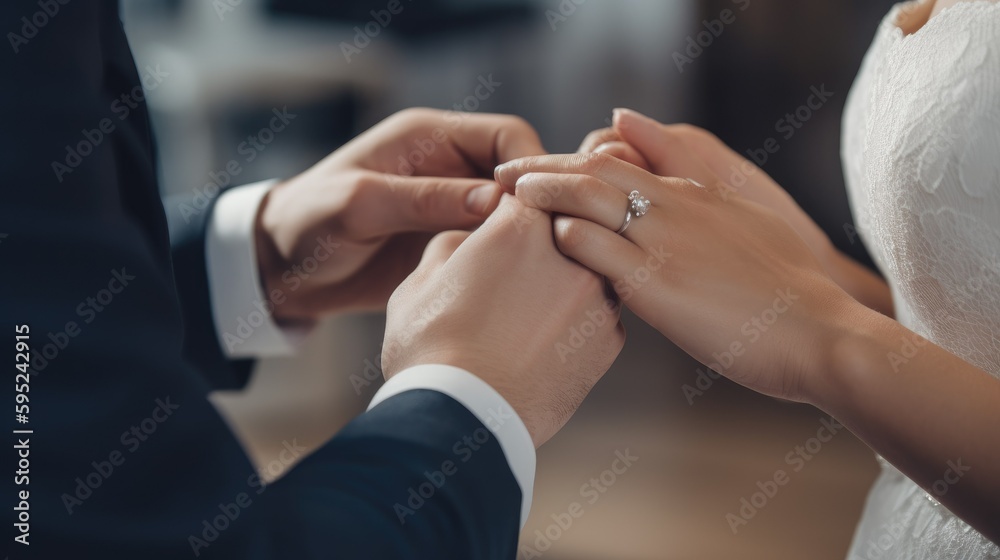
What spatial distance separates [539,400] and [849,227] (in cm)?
210

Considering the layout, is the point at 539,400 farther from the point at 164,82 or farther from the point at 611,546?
the point at 164,82

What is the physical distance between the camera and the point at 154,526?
40 centimetres

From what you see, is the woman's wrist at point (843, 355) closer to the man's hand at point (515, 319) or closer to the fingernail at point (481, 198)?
the man's hand at point (515, 319)

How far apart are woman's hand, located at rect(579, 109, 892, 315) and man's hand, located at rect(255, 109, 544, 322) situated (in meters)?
0.11

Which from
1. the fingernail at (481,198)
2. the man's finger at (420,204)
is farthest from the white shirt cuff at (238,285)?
the fingernail at (481,198)

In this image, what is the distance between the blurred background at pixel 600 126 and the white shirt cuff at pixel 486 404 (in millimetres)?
1782

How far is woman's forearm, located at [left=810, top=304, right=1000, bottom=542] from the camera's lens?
519 millimetres

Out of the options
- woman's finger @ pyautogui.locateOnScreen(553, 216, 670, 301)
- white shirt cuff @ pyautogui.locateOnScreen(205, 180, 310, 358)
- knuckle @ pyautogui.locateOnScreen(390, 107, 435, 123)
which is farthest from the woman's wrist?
white shirt cuff @ pyautogui.locateOnScreen(205, 180, 310, 358)

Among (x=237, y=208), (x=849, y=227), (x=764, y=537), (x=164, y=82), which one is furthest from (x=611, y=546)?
(x=164, y=82)

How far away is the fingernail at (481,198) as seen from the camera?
0.76 metres

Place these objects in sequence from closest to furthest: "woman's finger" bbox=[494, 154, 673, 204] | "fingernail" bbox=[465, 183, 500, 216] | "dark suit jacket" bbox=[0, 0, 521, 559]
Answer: "dark suit jacket" bbox=[0, 0, 521, 559]
"woman's finger" bbox=[494, 154, 673, 204]
"fingernail" bbox=[465, 183, 500, 216]

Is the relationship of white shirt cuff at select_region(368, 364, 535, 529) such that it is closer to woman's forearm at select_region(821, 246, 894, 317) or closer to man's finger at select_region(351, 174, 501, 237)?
man's finger at select_region(351, 174, 501, 237)

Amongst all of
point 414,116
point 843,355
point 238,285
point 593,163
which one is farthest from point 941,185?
point 238,285

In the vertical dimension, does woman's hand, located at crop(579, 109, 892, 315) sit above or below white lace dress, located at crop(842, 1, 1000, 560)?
below
